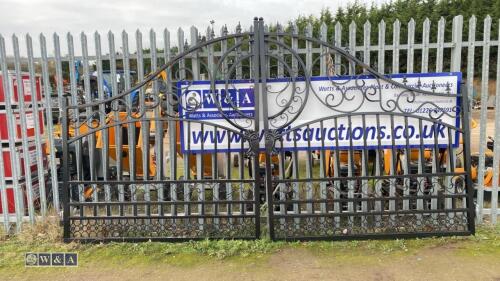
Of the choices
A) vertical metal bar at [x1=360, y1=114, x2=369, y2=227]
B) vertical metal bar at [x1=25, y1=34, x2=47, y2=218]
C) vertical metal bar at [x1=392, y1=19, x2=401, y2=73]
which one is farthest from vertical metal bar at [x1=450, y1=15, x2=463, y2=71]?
vertical metal bar at [x1=25, y1=34, x2=47, y2=218]

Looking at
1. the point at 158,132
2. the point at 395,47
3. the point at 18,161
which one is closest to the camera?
the point at 395,47

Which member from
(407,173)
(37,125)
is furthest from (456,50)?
(37,125)

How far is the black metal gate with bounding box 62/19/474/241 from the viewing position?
13.1ft

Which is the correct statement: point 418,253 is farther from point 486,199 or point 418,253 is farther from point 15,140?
point 15,140

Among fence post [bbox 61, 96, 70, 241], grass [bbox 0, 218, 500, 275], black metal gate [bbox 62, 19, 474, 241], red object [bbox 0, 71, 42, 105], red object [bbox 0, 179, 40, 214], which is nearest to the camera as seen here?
grass [bbox 0, 218, 500, 275]

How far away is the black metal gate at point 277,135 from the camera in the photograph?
13.1 ft

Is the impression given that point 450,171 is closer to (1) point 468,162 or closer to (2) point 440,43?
(1) point 468,162

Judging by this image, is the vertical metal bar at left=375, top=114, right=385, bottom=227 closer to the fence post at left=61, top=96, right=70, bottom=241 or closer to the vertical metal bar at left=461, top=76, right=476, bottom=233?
the vertical metal bar at left=461, top=76, right=476, bottom=233

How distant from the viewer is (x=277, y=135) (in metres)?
3.98

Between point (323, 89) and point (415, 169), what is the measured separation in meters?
1.86

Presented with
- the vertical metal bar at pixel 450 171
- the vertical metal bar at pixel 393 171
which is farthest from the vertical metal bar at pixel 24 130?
the vertical metal bar at pixel 450 171

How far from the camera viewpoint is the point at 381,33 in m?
4.12

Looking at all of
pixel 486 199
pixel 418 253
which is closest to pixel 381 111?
pixel 418 253

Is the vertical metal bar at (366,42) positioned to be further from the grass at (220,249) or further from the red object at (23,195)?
the red object at (23,195)
